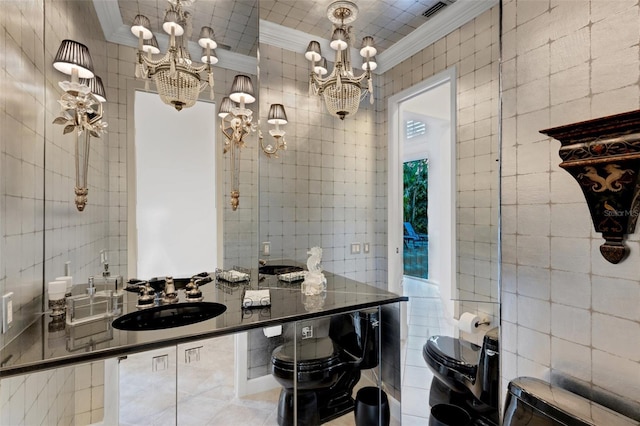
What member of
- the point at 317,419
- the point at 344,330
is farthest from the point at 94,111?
the point at 317,419

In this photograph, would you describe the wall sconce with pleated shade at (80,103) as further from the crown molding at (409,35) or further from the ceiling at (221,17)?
the crown molding at (409,35)

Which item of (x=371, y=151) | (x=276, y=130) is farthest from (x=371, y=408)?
(x=276, y=130)

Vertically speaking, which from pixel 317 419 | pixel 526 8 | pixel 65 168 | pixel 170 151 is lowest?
pixel 317 419

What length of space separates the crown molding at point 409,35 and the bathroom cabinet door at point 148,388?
2200 mm

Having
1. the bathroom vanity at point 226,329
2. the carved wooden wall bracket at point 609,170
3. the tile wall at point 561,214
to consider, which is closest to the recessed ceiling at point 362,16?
the tile wall at point 561,214

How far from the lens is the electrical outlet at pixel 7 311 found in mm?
1055

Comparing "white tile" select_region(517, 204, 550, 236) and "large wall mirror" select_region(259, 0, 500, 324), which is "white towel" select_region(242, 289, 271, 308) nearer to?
"large wall mirror" select_region(259, 0, 500, 324)

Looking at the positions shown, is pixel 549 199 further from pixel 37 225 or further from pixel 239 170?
pixel 37 225

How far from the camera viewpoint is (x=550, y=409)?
103 cm

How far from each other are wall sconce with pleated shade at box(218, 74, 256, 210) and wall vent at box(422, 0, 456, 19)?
140cm

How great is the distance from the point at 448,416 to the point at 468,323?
0.54 metres

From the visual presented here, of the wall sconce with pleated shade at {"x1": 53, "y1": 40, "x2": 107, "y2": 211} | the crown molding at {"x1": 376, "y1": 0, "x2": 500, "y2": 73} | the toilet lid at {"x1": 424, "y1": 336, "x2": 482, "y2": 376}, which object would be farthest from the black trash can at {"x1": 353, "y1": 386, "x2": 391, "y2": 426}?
the crown molding at {"x1": 376, "y1": 0, "x2": 500, "y2": 73}

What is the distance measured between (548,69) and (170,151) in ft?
6.44

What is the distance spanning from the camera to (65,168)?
151 centimetres
